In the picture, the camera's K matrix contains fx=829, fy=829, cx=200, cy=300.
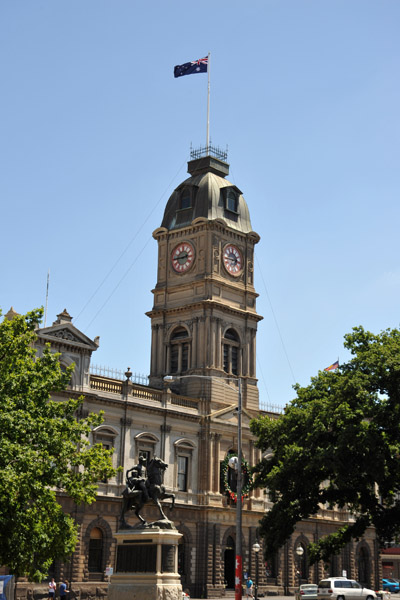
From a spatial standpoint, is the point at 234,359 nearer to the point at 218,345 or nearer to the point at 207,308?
the point at 218,345

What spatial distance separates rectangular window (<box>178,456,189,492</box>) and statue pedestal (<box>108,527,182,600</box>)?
1350 inches

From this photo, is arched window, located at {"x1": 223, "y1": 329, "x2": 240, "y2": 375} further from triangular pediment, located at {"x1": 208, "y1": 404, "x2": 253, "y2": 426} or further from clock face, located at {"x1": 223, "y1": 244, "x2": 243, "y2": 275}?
clock face, located at {"x1": 223, "y1": 244, "x2": 243, "y2": 275}

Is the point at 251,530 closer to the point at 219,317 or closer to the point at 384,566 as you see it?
the point at 219,317

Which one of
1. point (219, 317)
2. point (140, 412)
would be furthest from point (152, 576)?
point (219, 317)

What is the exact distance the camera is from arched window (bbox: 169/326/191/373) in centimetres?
7075

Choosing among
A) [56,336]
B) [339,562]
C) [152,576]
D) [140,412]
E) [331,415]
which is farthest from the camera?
[339,562]

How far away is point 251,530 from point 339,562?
42.0ft

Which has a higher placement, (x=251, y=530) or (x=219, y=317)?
(x=219, y=317)

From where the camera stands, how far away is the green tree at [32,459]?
33.5m

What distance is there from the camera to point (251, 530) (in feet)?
221

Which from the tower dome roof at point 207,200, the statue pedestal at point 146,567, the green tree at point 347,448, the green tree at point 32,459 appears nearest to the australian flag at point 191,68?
the tower dome roof at point 207,200

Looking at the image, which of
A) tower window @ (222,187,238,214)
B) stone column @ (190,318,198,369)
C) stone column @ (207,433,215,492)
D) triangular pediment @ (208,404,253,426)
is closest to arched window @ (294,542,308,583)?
stone column @ (207,433,215,492)

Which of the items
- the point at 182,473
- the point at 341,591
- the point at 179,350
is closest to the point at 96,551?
the point at 182,473

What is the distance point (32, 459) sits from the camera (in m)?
34.1
